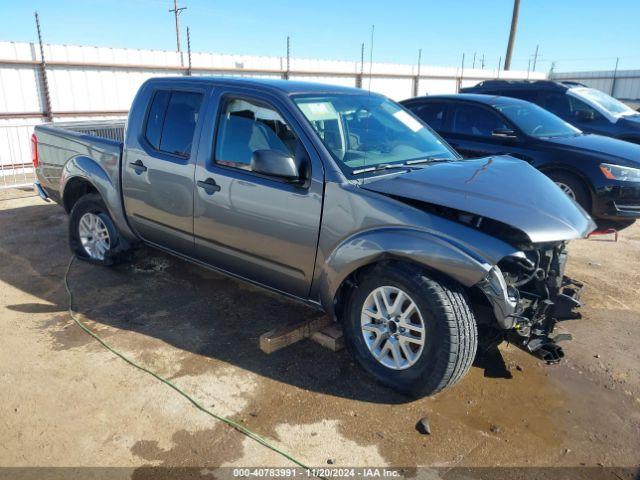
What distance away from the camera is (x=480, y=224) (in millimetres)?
2900

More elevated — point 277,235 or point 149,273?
point 277,235

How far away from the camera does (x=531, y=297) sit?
316cm

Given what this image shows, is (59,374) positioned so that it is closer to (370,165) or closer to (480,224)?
(370,165)

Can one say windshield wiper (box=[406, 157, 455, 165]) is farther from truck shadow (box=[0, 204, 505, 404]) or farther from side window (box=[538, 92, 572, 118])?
side window (box=[538, 92, 572, 118])

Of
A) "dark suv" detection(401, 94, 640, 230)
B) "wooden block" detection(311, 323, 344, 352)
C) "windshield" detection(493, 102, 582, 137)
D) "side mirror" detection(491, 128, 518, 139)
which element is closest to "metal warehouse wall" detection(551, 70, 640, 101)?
"windshield" detection(493, 102, 582, 137)

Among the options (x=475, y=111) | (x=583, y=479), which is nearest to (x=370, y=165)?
(x=583, y=479)

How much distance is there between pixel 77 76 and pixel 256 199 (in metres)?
11.5

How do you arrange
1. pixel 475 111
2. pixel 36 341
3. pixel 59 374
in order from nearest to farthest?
pixel 59 374, pixel 36 341, pixel 475 111

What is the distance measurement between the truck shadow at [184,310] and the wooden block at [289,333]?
0.12m

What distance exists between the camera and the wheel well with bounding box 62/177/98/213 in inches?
202

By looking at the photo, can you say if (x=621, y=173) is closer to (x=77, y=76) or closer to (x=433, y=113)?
(x=433, y=113)

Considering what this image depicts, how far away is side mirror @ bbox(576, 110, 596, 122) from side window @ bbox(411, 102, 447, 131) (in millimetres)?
3229

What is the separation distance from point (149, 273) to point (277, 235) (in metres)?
2.16

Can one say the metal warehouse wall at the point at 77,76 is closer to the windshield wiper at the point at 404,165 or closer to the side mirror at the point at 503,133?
the side mirror at the point at 503,133
